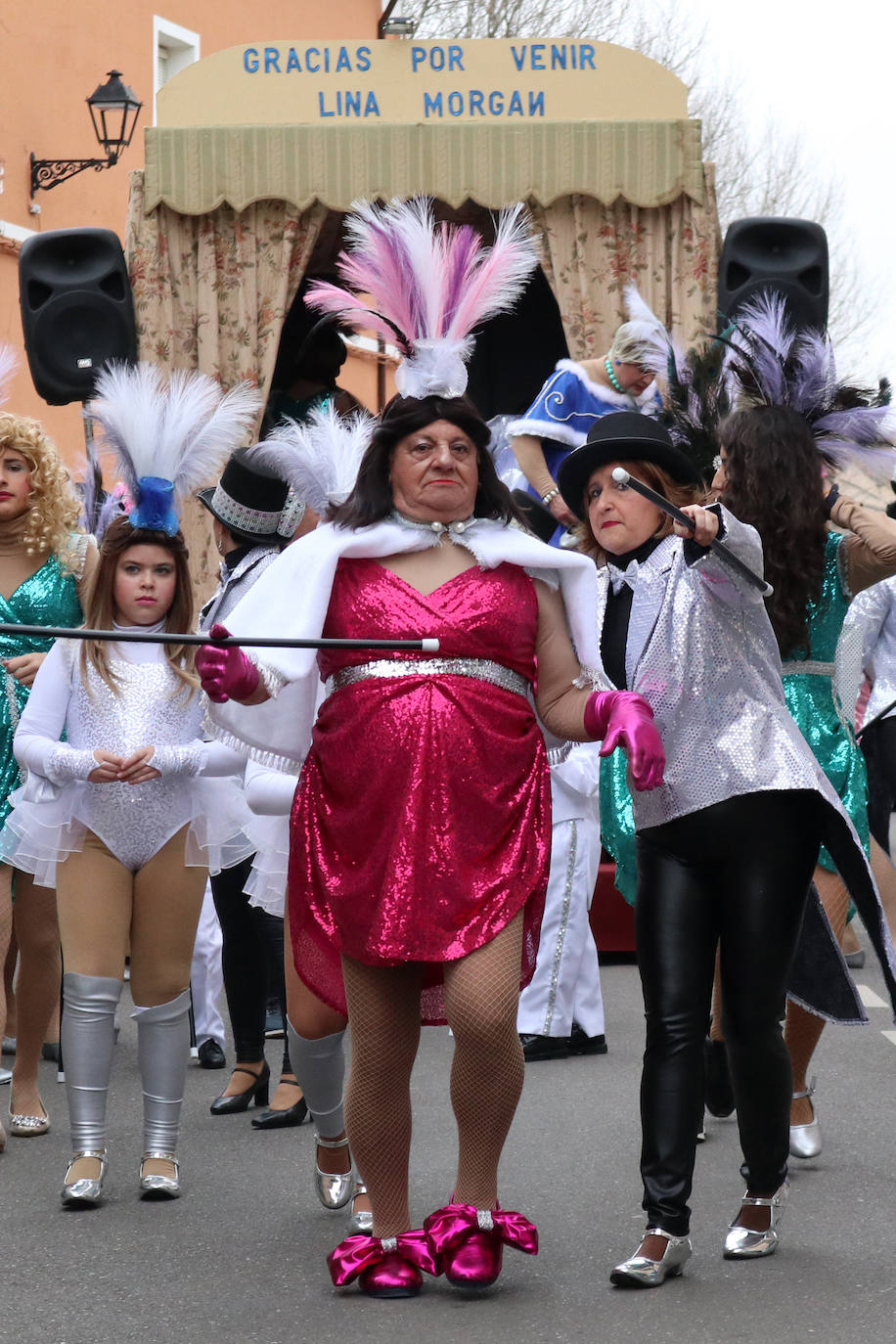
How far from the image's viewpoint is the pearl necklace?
4207 millimetres

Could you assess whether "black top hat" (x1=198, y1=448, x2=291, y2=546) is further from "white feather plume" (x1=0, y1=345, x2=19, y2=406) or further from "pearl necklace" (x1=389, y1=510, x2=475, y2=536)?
"pearl necklace" (x1=389, y1=510, x2=475, y2=536)

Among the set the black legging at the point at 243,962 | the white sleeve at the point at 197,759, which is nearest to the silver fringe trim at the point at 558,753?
the white sleeve at the point at 197,759

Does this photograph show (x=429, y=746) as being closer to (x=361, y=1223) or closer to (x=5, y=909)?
(x=361, y=1223)

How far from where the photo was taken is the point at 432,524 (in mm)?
4203

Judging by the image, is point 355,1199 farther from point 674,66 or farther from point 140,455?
point 674,66

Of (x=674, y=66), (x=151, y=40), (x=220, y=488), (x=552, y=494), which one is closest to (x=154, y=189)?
(x=552, y=494)

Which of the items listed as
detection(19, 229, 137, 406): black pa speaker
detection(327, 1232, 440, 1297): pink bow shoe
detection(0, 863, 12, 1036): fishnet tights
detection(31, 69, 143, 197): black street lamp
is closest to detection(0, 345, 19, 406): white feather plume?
detection(0, 863, 12, 1036): fishnet tights

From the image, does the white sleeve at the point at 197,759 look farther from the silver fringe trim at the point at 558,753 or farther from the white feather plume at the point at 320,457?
the silver fringe trim at the point at 558,753

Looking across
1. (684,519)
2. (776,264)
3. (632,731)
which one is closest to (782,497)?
(684,519)

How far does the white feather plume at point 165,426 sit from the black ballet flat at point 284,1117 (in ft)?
5.91

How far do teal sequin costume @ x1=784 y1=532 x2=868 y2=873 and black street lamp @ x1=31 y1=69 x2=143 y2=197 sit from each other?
1259cm

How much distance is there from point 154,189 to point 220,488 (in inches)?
205

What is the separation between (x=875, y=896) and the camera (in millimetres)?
4289

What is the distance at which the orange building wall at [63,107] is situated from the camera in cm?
1775
